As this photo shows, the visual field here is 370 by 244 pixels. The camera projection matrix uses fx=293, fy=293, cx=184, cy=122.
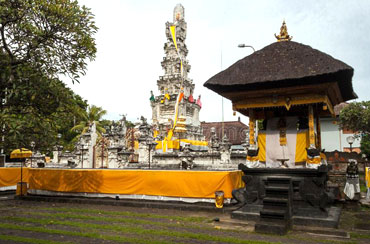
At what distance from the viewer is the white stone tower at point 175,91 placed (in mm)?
38125

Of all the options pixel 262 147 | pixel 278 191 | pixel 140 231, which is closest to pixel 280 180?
pixel 278 191

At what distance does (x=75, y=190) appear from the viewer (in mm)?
13086

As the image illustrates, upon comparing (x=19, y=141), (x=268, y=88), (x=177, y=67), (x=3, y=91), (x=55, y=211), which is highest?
(x=177, y=67)

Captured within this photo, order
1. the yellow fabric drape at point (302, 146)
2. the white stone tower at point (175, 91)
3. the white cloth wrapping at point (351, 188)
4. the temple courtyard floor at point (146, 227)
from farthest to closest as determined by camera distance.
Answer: the white stone tower at point (175, 91) < the white cloth wrapping at point (351, 188) < the yellow fabric drape at point (302, 146) < the temple courtyard floor at point (146, 227)

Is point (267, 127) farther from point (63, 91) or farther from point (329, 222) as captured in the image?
point (63, 91)

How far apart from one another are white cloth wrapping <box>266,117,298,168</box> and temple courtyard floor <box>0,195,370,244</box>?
100.0 inches

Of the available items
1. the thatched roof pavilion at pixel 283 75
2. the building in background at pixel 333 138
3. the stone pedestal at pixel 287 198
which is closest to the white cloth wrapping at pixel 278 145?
the thatched roof pavilion at pixel 283 75

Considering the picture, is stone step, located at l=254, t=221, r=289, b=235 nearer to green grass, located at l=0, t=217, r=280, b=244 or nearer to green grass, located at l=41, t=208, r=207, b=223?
green grass, located at l=0, t=217, r=280, b=244

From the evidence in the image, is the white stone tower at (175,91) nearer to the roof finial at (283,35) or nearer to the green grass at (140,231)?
the roof finial at (283,35)

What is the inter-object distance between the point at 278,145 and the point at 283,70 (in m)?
2.90

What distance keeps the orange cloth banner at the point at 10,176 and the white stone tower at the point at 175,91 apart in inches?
857

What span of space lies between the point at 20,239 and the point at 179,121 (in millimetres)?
28926

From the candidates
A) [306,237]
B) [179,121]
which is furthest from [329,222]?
[179,121]

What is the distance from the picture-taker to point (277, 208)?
26.6ft
